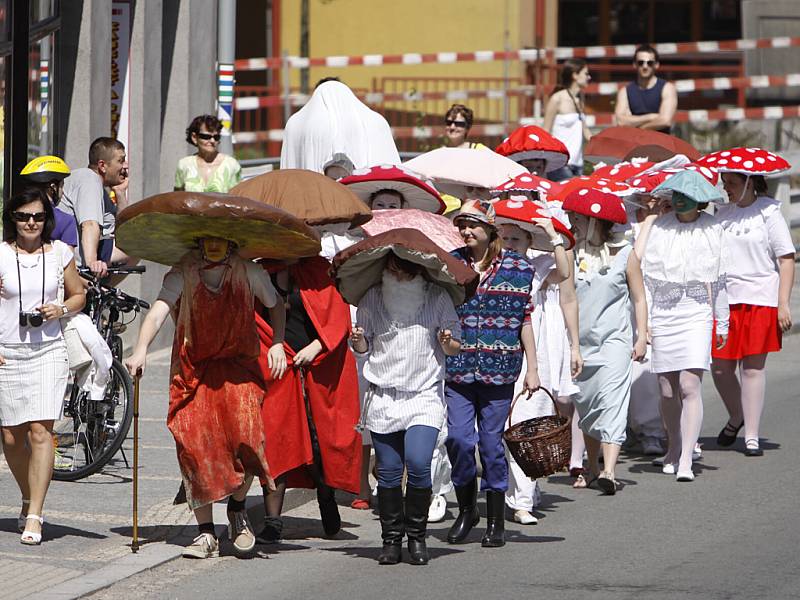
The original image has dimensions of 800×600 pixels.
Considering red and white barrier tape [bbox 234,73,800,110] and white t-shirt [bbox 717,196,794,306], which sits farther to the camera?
red and white barrier tape [bbox 234,73,800,110]

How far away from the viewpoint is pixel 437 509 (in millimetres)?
9984

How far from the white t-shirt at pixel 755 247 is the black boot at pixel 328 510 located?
412cm

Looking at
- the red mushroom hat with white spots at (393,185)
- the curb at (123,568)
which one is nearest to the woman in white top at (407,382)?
the curb at (123,568)

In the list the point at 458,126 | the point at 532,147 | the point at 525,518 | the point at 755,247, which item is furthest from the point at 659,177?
the point at 525,518

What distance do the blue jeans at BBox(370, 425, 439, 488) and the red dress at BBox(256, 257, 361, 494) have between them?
46cm

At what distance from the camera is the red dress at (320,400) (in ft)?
29.8

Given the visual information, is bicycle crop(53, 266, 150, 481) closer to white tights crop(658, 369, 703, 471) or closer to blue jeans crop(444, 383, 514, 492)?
blue jeans crop(444, 383, 514, 492)

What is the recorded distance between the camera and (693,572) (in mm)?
8438

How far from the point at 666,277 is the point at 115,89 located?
584 centimetres

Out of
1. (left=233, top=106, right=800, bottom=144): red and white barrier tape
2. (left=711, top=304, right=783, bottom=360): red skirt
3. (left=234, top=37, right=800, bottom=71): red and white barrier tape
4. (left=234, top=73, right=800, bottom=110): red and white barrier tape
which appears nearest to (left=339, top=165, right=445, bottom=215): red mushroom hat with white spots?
(left=711, top=304, right=783, bottom=360): red skirt

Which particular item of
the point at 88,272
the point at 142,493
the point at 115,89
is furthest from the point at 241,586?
the point at 115,89

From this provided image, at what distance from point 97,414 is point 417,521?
2.77 m

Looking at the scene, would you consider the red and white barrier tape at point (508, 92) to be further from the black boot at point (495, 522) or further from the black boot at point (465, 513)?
the black boot at point (495, 522)

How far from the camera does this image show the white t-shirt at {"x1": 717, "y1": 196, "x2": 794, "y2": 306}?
1227 cm
